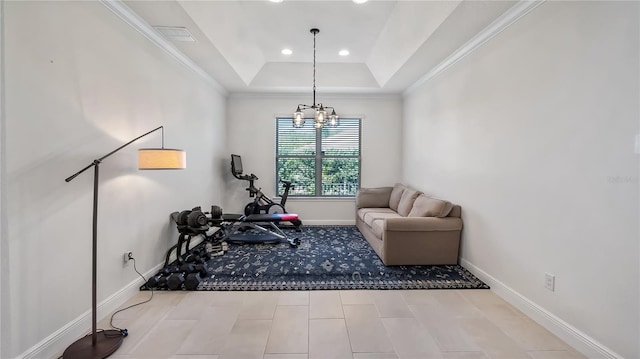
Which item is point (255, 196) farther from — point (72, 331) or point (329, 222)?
point (72, 331)

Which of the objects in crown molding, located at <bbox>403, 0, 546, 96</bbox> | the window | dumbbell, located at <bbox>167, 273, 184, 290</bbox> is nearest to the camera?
crown molding, located at <bbox>403, 0, 546, 96</bbox>

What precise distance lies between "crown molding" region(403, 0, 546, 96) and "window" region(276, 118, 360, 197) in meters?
2.20

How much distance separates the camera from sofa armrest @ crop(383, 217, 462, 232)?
3.28m

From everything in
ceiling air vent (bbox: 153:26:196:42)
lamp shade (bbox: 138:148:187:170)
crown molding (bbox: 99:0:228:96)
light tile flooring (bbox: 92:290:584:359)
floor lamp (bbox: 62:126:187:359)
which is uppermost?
ceiling air vent (bbox: 153:26:196:42)

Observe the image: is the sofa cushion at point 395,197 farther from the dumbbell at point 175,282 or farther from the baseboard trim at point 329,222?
the dumbbell at point 175,282

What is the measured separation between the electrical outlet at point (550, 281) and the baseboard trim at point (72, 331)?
3.68 meters

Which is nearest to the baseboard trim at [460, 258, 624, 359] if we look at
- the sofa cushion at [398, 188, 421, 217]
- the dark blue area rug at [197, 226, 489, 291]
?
the dark blue area rug at [197, 226, 489, 291]

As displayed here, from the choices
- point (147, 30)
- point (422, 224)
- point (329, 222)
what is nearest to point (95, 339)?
point (147, 30)

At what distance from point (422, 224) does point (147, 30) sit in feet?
12.5

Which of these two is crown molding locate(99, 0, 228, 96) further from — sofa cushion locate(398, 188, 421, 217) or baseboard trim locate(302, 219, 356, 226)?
sofa cushion locate(398, 188, 421, 217)

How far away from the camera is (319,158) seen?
5824mm

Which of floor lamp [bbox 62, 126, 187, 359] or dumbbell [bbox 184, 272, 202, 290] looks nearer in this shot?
floor lamp [bbox 62, 126, 187, 359]

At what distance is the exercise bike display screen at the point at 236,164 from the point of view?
5.10 metres

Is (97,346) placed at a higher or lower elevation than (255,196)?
lower
